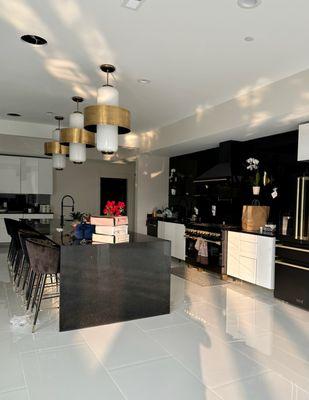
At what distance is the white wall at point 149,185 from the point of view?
25.7ft

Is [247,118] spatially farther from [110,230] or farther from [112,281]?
[112,281]

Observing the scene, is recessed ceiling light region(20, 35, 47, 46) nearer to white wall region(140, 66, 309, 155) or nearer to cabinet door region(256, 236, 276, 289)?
white wall region(140, 66, 309, 155)

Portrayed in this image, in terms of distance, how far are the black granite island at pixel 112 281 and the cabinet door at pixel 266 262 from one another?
1660mm

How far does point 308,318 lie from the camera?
377 cm

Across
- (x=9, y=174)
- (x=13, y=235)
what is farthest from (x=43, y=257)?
(x=9, y=174)

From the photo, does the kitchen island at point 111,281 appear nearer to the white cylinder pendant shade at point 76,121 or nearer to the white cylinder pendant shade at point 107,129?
the white cylinder pendant shade at point 107,129

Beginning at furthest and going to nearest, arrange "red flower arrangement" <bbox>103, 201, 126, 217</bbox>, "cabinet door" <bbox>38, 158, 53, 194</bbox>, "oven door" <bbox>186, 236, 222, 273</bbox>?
"cabinet door" <bbox>38, 158, 53, 194</bbox>, "oven door" <bbox>186, 236, 222, 273</bbox>, "red flower arrangement" <bbox>103, 201, 126, 217</bbox>

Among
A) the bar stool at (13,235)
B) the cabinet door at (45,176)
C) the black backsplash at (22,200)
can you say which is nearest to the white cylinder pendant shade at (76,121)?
the bar stool at (13,235)

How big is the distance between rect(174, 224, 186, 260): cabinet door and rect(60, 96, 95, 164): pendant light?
286cm

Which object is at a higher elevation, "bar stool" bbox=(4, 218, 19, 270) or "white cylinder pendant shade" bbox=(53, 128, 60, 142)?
"white cylinder pendant shade" bbox=(53, 128, 60, 142)

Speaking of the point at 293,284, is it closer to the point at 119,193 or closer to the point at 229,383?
the point at 229,383

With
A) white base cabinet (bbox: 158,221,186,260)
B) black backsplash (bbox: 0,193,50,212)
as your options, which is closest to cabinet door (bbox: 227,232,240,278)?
white base cabinet (bbox: 158,221,186,260)

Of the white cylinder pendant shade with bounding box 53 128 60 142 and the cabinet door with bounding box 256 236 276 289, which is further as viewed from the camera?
the white cylinder pendant shade with bounding box 53 128 60 142

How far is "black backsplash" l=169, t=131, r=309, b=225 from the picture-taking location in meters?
5.02
